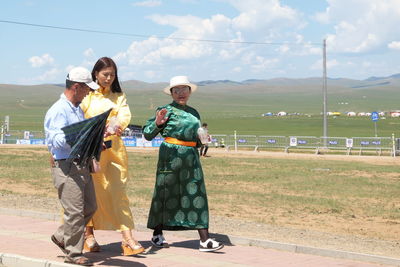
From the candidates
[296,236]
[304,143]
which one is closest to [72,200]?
[296,236]

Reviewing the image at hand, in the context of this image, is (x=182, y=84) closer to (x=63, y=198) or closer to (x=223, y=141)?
(x=63, y=198)

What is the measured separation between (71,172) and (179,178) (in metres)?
1.86

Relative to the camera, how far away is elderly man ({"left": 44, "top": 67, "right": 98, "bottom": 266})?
298 inches

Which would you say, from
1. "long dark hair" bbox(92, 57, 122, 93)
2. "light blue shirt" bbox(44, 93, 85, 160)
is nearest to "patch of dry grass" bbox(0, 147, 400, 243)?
"long dark hair" bbox(92, 57, 122, 93)

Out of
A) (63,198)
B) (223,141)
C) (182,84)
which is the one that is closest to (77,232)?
(63,198)

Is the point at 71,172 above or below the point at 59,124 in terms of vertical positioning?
below

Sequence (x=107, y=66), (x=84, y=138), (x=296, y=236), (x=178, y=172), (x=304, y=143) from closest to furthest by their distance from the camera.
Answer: (x=84, y=138) < (x=107, y=66) < (x=178, y=172) < (x=296, y=236) < (x=304, y=143)

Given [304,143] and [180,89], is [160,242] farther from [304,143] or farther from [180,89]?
[304,143]

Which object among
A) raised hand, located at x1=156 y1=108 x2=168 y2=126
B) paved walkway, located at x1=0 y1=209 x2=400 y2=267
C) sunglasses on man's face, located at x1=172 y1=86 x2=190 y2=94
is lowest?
paved walkway, located at x1=0 y1=209 x2=400 y2=267

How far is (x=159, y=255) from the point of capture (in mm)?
8672

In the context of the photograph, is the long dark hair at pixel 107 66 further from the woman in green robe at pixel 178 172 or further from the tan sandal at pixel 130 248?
the tan sandal at pixel 130 248

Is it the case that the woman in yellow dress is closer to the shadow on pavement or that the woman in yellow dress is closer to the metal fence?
the shadow on pavement

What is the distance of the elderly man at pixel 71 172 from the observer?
7.57 meters

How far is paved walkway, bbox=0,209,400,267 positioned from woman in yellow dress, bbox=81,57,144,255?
1.08 ft
